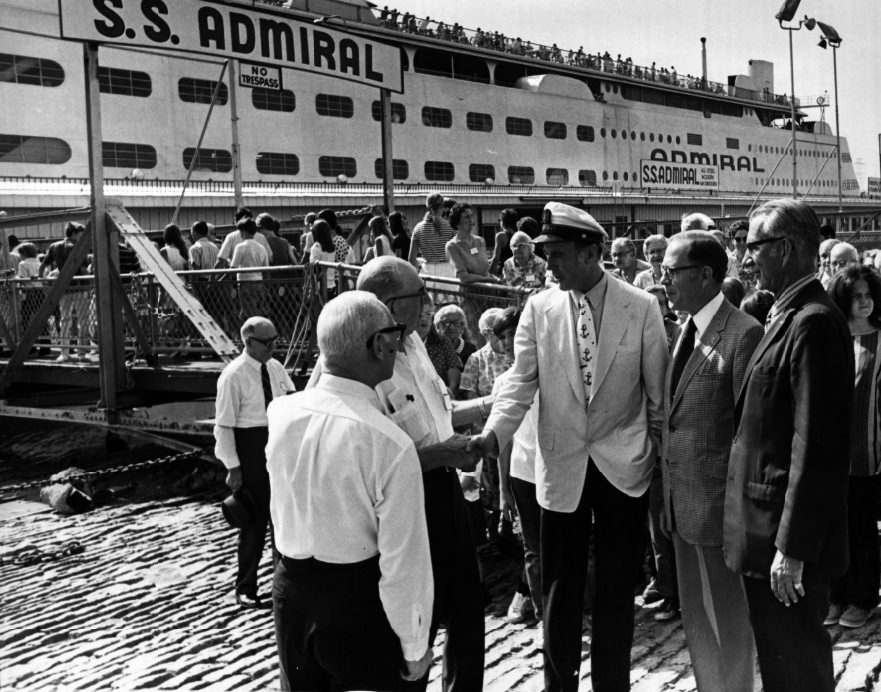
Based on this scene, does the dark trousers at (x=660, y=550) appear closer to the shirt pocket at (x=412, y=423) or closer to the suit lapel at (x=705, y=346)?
the suit lapel at (x=705, y=346)

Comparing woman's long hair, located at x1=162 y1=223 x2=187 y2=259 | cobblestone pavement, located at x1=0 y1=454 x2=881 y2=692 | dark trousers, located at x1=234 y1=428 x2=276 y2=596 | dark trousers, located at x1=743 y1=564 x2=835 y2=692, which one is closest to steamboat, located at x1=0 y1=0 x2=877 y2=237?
woman's long hair, located at x1=162 y1=223 x2=187 y2=259

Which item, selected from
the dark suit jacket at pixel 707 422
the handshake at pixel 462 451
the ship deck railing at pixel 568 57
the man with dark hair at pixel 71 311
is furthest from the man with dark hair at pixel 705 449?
the ship deck railing at pixel 568 57

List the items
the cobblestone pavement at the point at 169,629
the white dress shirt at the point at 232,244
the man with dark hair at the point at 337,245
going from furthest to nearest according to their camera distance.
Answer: the white dress shirt at the point at 232,244, the man with dark hair at the point at 337,245, the cobblestone pavement at the point at 169,629

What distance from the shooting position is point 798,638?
10.4 ft

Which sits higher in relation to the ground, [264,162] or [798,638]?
[264,162]

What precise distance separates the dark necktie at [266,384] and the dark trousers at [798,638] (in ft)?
14.1

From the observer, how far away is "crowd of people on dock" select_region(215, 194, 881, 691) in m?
2.86

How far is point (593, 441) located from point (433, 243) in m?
6.83

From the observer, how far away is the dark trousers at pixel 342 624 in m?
2.85

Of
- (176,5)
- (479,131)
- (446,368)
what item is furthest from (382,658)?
(479,131)

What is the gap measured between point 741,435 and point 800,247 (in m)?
0.71

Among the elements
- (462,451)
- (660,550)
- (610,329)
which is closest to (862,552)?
(660,550)

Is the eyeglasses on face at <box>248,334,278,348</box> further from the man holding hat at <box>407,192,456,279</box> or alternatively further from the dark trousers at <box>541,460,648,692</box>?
the man holding hat at <box>407,192,456,279</box>

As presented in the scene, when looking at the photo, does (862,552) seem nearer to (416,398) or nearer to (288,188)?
(416,398)
